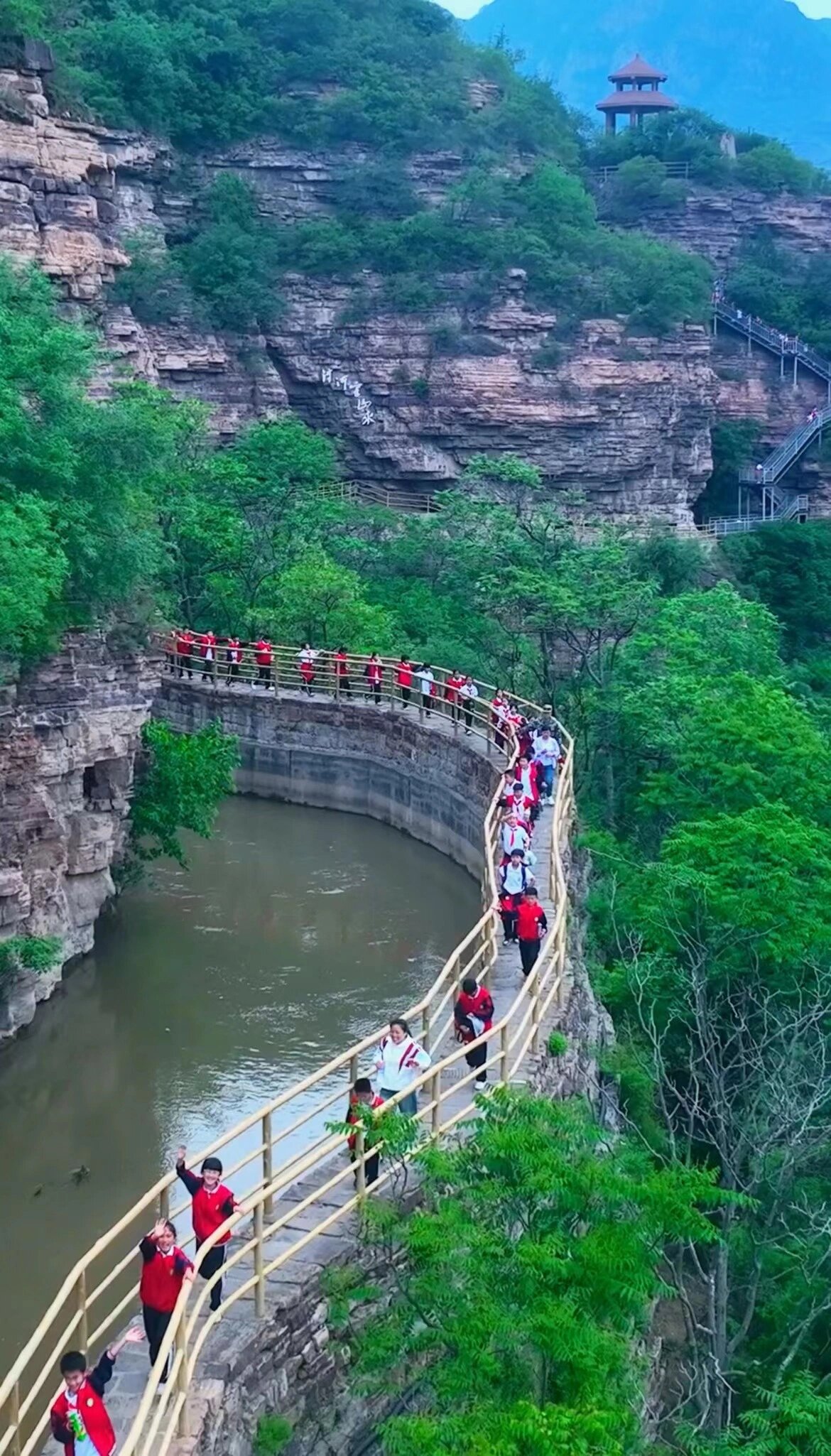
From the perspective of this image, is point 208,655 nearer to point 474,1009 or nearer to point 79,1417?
point 474,1009

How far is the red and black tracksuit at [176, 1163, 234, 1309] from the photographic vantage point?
10.8m

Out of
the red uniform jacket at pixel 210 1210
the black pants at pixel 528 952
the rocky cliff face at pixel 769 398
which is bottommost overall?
the black pants at pixel 528 952

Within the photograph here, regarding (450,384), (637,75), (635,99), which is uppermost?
(637,75)

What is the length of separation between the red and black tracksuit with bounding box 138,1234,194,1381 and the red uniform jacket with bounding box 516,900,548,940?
6.81 meters

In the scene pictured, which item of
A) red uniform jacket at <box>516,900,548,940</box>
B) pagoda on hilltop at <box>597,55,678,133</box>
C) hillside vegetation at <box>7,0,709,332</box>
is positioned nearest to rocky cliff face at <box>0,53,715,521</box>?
hillside vegetation at <box>7,0,709,332</box>

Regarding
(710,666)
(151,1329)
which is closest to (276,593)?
(710,666)

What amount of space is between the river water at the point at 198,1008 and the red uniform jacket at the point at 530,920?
12.6ft

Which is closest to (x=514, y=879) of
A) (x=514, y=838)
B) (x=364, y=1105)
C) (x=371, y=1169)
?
(x=514, y=838)

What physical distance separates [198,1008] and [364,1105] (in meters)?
10.3

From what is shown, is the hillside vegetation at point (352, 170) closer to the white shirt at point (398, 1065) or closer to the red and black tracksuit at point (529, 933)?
the red and black tracksuit at point (529, 933)

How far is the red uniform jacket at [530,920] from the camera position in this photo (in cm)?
1678

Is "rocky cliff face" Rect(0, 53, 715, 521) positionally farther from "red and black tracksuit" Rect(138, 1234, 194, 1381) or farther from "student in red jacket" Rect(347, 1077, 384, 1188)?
"red and black tracksuit" Rect(138, 1234, 194, 1381)

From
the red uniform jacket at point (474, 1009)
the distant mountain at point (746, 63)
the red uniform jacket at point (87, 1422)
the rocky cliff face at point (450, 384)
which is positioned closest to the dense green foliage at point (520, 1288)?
the red uniform jacket at point (87, 1422)

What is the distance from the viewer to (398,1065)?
507 inches
